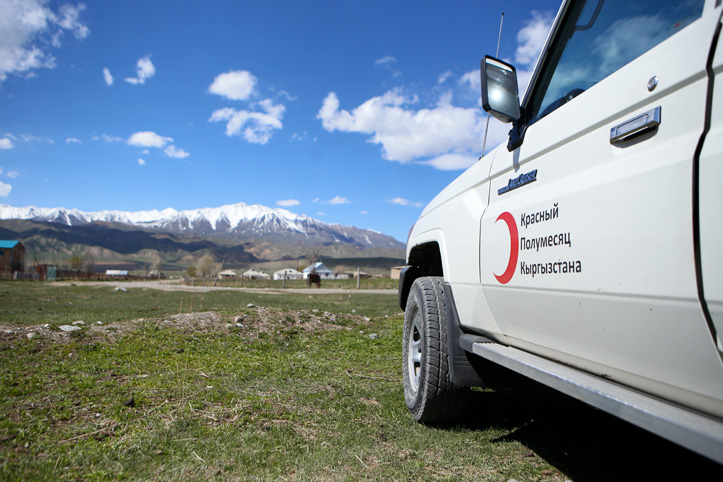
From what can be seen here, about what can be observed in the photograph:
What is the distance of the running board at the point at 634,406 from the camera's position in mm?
1237

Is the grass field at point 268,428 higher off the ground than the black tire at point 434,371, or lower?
lower

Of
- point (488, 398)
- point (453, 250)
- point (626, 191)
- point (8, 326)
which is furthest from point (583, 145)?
point (8, 326)

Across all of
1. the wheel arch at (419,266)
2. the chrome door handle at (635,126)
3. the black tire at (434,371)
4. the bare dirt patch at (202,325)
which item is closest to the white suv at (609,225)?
the chrome door handle at (635,126)

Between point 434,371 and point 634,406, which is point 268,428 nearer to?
point 434,371

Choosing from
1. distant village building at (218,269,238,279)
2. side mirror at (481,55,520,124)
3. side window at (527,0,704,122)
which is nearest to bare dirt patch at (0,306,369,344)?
side mirror at (481,55,520,124)

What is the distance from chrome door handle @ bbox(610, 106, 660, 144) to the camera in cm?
152

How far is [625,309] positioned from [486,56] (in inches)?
69.3

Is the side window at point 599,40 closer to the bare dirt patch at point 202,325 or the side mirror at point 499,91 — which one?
the side mirror at point 499,91

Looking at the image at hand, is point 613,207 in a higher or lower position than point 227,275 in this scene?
higher

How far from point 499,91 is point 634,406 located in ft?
6.03

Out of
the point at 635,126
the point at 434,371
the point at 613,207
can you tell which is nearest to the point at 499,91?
the point at 635,126

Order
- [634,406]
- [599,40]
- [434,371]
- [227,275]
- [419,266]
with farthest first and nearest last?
[227,275] < [419,266] < [434,371] < [599,40] < [634,406]

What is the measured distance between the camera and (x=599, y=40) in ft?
7.25

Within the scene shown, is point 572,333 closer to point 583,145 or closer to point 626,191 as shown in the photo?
point 626,191
